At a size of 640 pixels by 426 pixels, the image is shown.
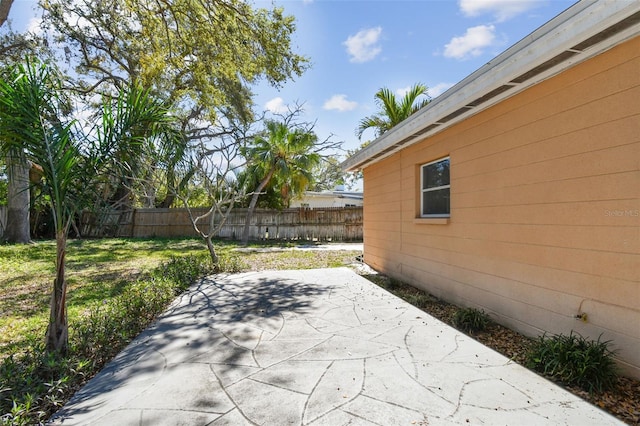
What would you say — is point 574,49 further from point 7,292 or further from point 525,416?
point 7,292

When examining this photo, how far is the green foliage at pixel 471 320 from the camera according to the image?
3.69 metres

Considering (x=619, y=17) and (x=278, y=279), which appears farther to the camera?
(x=278, y=279)

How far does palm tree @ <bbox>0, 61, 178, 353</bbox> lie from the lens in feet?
8.48

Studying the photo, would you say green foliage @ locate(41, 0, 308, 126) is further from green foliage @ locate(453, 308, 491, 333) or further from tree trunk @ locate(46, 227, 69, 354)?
green foliage @ locate(453, 308, 491, 333)

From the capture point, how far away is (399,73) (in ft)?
32.2

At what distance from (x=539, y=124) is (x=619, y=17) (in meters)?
1.19

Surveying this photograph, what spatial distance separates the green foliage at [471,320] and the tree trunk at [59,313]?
4039mm

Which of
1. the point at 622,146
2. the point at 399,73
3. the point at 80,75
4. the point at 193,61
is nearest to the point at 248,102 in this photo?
the point at 193,61

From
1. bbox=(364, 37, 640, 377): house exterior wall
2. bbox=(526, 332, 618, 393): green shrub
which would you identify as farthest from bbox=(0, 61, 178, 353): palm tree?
bbox=(526, 332, 618, 393): green shrub

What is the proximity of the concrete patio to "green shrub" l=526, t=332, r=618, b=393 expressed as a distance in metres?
0.17

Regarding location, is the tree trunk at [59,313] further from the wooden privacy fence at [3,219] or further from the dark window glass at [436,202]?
the wooden privacy fence at [3,219]

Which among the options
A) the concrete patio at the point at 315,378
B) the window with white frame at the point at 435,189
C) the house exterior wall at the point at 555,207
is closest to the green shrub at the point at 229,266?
the concrete patio at the point at 315,378

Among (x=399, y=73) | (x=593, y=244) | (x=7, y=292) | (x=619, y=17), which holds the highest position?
(x=399, y=73)

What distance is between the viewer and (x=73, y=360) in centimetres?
275
